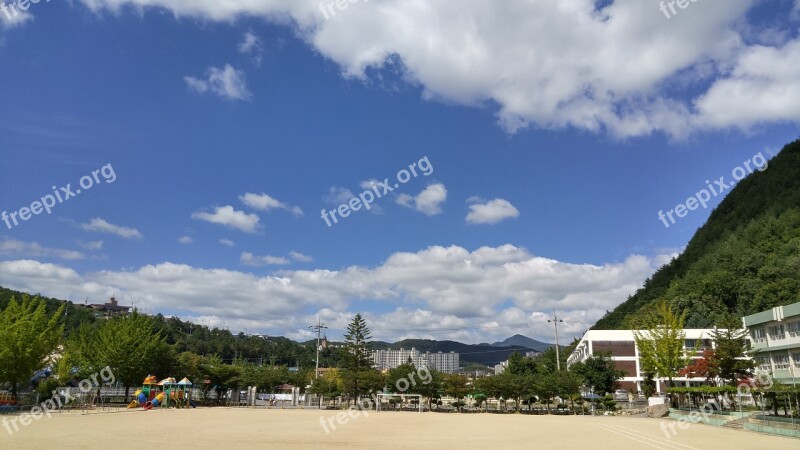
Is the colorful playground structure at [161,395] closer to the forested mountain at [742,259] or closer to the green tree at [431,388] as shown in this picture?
the green tree at [431,388]

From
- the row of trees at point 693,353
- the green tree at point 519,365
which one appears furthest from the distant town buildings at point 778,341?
the green tree at point 519,365

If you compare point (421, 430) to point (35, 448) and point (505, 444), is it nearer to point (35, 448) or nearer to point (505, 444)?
point (505, 444)

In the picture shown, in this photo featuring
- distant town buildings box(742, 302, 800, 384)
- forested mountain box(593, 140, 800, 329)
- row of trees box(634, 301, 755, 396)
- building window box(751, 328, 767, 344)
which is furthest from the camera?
forested mountain box(593, 140, 800, 329)

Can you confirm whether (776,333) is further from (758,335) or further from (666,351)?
(666,351)

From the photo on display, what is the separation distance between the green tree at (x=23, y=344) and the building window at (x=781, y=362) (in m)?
58.3

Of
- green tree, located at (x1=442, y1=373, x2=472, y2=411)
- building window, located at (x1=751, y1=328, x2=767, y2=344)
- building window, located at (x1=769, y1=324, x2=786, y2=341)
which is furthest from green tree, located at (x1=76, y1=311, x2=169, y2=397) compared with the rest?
building window, located at (x1=751, y1=328, x2=767, y2=344)

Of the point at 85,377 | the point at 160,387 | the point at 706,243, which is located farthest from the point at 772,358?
the point at 706,243

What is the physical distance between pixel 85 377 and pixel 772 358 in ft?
201

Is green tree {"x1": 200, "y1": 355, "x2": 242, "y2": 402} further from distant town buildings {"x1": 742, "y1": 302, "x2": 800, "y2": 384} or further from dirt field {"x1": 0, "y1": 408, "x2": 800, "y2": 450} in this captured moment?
distant town buildings {"x1": 742, "y1": 302, "x2": 800, "y2": 384}

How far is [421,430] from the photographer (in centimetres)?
2762

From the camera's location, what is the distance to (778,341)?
46.9m

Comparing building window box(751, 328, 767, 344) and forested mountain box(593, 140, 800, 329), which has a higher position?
forested mountain box(593, 140, 800, 329)

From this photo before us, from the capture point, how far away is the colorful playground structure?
142 ft

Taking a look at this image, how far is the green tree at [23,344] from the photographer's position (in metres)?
34.3
